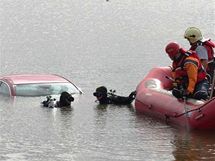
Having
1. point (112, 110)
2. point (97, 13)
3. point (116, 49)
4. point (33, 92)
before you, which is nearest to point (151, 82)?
point (112, 110)

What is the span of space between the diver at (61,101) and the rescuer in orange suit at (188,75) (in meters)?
3.34

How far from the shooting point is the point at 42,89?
60.8 feet

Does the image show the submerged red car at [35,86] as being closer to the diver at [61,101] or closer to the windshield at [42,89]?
the windshield at [42,89]

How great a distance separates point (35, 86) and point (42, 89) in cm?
23

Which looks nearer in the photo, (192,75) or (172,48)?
(192,75)

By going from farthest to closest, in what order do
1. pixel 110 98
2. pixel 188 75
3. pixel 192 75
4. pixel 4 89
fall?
pixel 4 89 → pixel 110 98 → pixel 188 75 → pixel 192 75

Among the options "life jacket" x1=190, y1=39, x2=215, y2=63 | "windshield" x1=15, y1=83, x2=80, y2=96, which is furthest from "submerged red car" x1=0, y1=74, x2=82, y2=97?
"life jacket" x1=190, y1=39, x2=215, y2=63

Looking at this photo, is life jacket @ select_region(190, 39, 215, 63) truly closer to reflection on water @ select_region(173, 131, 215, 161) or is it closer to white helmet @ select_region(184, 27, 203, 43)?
white helmet @ select_region(184, 27, 203, 43)

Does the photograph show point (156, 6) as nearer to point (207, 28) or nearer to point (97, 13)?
point (97, 13)

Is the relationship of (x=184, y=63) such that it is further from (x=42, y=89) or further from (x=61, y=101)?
(x=42, y=89)

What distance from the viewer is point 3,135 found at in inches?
547

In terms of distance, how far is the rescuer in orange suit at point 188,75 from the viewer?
45.7 feet

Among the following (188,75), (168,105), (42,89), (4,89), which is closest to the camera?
(188,75)

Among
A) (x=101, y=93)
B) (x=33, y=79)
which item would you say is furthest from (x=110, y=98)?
(x=33, y=79)
